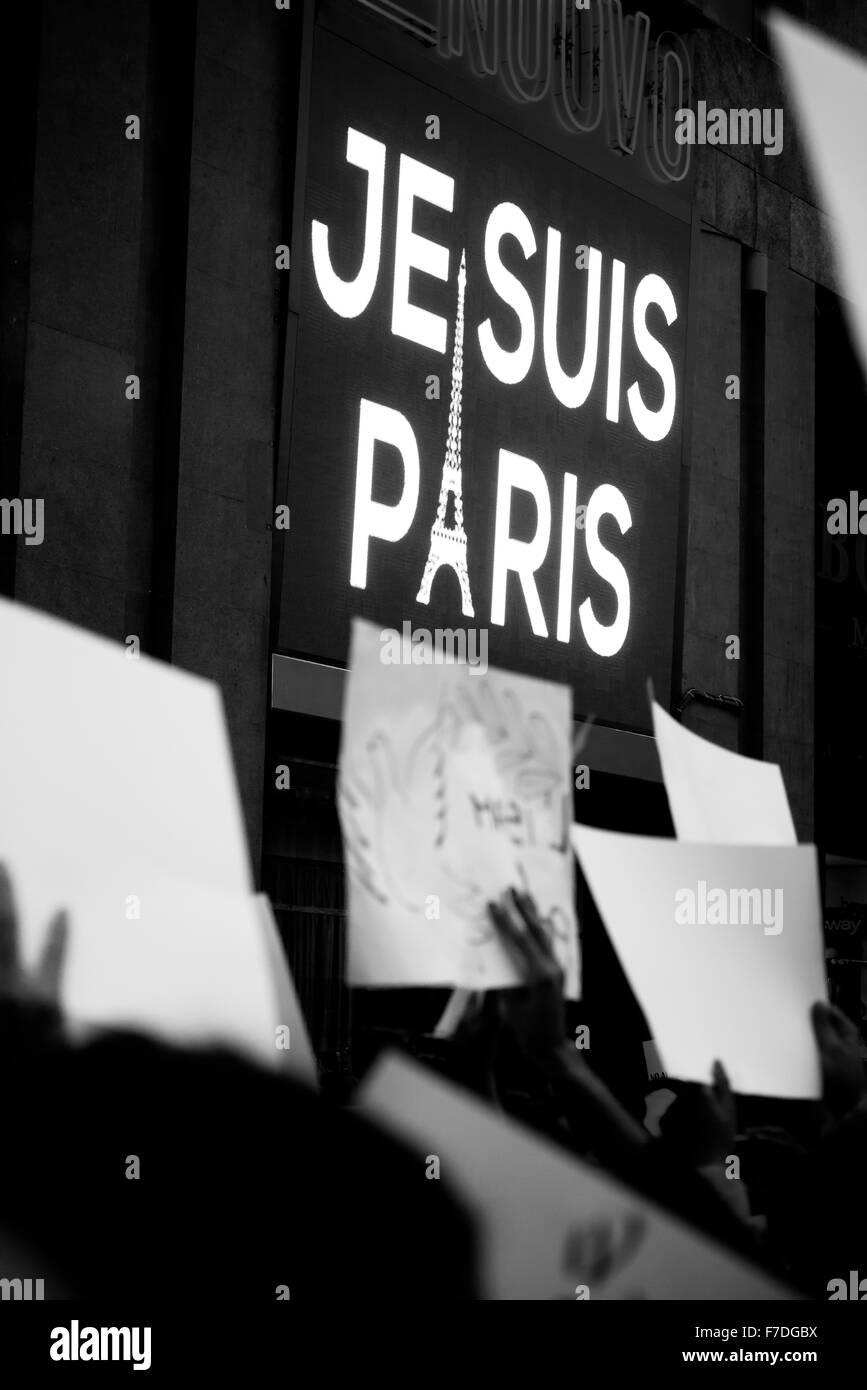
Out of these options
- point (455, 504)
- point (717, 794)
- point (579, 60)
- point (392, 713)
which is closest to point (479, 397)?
point (455, 504)

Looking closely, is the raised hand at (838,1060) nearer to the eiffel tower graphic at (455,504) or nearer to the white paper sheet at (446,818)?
the white paper sheet at (446,818)

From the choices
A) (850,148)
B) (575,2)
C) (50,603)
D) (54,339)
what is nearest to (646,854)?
(50,603)

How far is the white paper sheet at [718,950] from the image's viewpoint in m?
4.46

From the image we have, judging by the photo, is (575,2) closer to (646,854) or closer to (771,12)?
(771,12)

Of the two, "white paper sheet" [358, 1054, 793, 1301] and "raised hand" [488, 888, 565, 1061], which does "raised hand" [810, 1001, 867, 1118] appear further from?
"white paper sheet" [358, 1054, 793, 1301]

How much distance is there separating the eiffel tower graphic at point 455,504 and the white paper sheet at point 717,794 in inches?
87.9

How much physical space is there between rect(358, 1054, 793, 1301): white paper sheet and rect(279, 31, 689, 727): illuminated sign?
6.70ft

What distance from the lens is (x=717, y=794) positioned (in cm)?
545

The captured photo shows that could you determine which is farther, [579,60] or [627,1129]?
[579,60]

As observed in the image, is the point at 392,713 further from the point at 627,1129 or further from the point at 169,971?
the point at 627,1129

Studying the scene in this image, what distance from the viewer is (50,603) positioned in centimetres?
630
